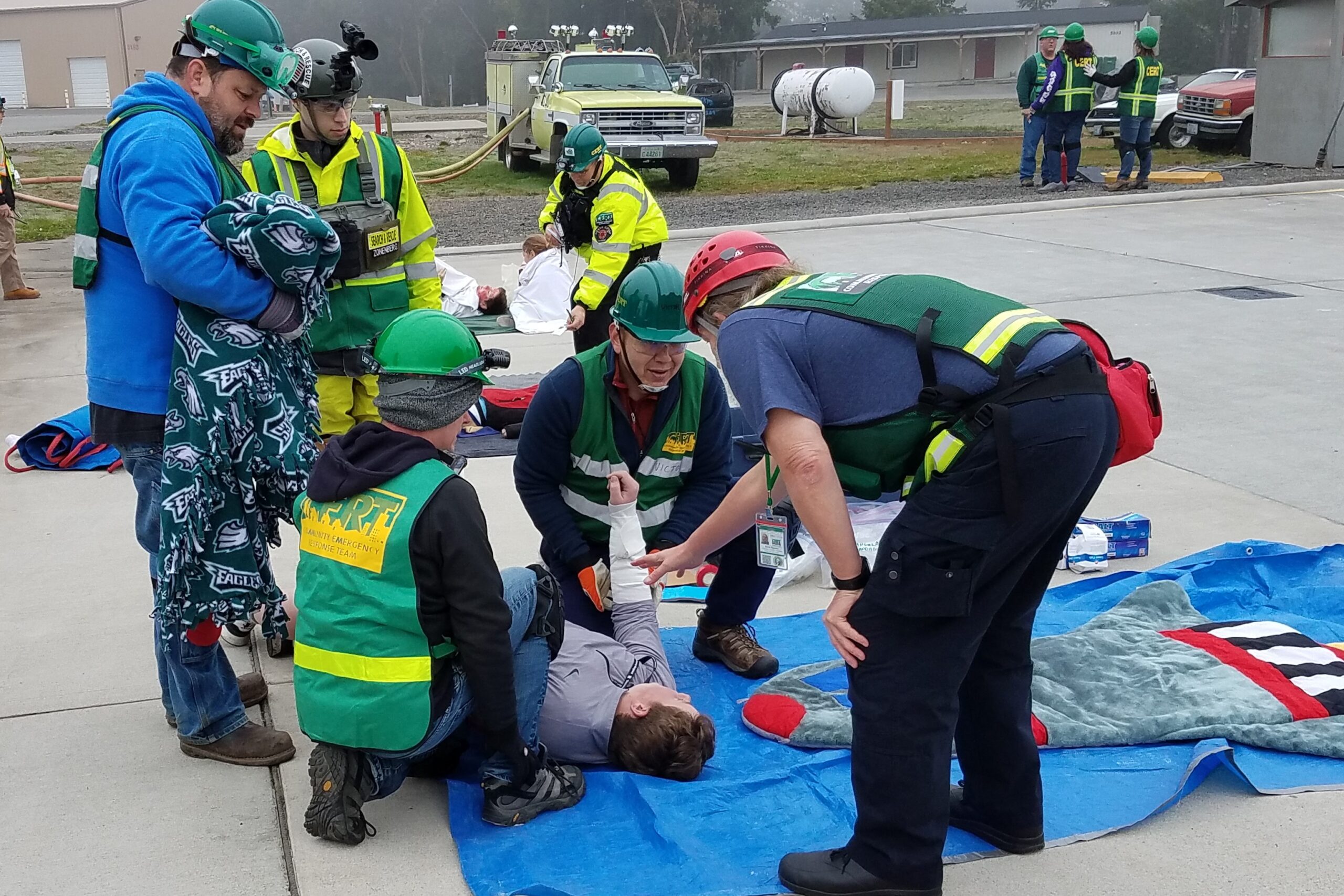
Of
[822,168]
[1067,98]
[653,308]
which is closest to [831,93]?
[822,168]

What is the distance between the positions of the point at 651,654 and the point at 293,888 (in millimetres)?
1267

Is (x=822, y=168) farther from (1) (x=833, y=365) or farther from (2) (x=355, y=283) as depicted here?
(1) (x=833, y=365)

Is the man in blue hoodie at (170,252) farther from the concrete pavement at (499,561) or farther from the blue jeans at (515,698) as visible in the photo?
the blue jeans at (515,698)

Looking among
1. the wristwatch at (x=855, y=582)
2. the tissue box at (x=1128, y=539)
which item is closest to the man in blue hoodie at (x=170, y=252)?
the wristwatch at (x=855, y=582)

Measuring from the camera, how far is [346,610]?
290 cm

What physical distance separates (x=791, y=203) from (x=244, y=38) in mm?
13941

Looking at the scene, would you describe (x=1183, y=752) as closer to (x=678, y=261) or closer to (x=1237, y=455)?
(x=1237, y=455)

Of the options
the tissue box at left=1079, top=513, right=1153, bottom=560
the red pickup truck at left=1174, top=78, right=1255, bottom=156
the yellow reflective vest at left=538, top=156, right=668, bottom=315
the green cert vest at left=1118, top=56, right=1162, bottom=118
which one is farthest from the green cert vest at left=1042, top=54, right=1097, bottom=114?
the tissue box at left=1079, top=513, right=1153, bottom=560

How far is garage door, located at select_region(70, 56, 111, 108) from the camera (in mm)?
67500

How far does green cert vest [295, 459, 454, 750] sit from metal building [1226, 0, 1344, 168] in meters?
18.5

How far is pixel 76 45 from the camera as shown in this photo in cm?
6700

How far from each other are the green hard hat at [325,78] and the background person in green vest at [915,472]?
89.5 inches

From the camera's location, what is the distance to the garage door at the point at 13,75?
67500 millimetres

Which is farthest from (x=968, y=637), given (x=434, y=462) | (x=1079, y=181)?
(x=1079, y=181)
